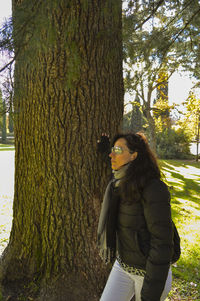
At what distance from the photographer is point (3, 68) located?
2139mm

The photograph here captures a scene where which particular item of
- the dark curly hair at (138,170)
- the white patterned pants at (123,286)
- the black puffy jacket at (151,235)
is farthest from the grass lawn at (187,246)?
the dark curly hair at (138,170)

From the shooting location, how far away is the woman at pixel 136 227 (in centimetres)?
164

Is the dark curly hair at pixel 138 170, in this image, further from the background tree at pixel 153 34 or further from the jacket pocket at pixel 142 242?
the background tree at pixel 153 34

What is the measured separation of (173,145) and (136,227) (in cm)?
2331

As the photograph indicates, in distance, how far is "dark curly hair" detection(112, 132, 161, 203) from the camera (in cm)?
178

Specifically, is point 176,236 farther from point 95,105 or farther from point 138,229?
point 95,105

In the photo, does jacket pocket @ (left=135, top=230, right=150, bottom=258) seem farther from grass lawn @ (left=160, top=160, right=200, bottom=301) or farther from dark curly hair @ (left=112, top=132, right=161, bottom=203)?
grass lawn @ (left=160, top=160, right=200, bottom=301)

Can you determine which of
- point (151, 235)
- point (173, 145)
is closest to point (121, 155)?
point (151, 235)

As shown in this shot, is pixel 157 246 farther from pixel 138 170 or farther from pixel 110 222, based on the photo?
pixel 138 170

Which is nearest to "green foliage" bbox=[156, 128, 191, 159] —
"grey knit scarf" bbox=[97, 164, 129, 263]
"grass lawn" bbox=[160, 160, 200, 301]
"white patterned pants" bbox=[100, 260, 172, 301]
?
"grass lawn" bbox=[160, 160, 200, 301]

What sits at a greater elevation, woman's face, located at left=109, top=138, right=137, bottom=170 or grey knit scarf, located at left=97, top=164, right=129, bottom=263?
woman's face, located at left=109, top=138, right=137, bottom=170

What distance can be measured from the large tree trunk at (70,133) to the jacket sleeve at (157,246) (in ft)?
3.37

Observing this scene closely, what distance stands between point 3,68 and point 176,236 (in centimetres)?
189

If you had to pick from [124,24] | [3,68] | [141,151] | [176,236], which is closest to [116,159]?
[141,151]
